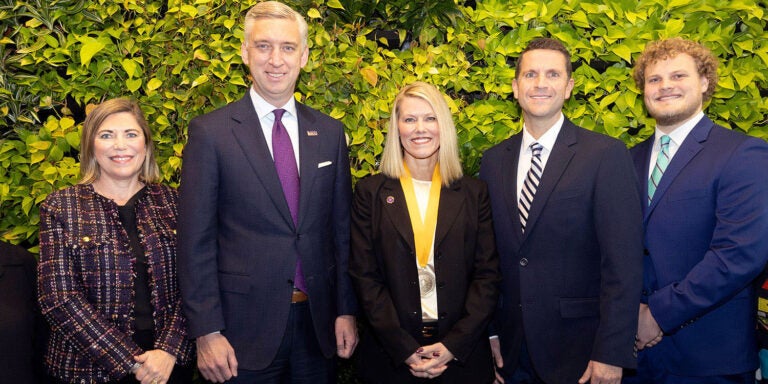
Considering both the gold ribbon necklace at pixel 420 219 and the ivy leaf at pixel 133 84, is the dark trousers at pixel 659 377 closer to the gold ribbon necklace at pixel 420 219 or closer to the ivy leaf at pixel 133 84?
the gold ribbon necklace at pixel 420 219

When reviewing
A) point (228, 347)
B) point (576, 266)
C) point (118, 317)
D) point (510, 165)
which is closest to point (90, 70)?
point (118, 317)

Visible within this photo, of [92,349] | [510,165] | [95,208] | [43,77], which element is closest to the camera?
[92,349]

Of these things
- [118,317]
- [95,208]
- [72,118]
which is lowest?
[118,317]

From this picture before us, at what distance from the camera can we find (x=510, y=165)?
2.38 meters

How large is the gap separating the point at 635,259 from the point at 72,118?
282 centimetres

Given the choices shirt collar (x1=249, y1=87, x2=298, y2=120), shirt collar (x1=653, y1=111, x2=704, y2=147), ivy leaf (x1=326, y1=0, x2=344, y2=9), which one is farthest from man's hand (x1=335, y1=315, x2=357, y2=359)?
ivy leaf (x1=326, y1=0, x2=344, y2=9)

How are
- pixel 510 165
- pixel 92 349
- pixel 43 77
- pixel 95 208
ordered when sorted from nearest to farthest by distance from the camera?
pixel 92 349 → pixel 95 208 → pixel 510 165 → pixel 43 77

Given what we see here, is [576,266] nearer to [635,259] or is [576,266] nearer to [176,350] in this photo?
[635,259]

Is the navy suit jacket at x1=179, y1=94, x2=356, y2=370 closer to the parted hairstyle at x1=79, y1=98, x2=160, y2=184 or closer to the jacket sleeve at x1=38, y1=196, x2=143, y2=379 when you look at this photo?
the jacket sleeve at x1=38, y1=196, x2=143, y2=379

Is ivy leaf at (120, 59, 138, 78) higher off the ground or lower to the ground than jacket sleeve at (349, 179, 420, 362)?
higher

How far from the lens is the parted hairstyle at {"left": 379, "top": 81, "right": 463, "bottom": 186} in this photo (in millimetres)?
2373

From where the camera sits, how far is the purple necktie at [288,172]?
2223mm

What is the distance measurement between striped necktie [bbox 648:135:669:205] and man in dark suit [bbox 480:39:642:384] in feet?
0.93

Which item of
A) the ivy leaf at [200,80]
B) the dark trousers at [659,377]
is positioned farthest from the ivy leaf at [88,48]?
the dark trousers at [659,377]
